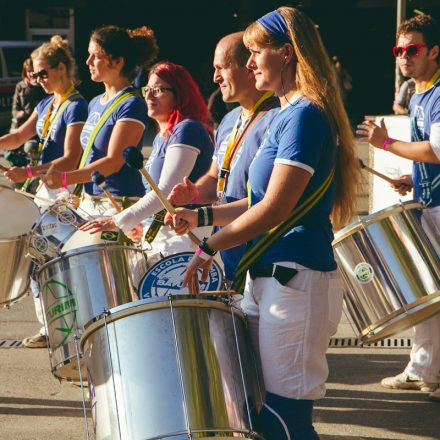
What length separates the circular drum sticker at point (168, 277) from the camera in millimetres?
4152

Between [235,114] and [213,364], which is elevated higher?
[235,114]

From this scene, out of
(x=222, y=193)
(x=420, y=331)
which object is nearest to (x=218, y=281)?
(x=222, y=193)

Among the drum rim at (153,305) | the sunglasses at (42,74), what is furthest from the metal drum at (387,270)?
the sunglasses at (42,74)

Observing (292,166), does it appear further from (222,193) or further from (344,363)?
(344,363)

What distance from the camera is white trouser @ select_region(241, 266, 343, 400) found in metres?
3.10

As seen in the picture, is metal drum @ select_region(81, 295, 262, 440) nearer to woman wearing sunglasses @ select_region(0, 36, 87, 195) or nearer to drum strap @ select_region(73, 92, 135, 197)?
drum strap @ select_region(73, 92, 135, 197)

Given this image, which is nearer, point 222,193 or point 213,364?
point 213,364

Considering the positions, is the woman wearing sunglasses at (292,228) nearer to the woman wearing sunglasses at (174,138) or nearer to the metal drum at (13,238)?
the woman wearing sunglasses at (174,138)

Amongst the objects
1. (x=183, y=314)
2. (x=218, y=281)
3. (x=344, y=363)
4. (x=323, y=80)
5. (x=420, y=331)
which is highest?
(x=323, y=80)

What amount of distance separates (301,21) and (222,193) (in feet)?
3.24

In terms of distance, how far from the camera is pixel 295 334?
122 inches

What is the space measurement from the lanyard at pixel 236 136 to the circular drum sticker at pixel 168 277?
370 mm

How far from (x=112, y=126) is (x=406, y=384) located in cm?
196

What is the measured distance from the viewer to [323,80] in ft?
10.3
